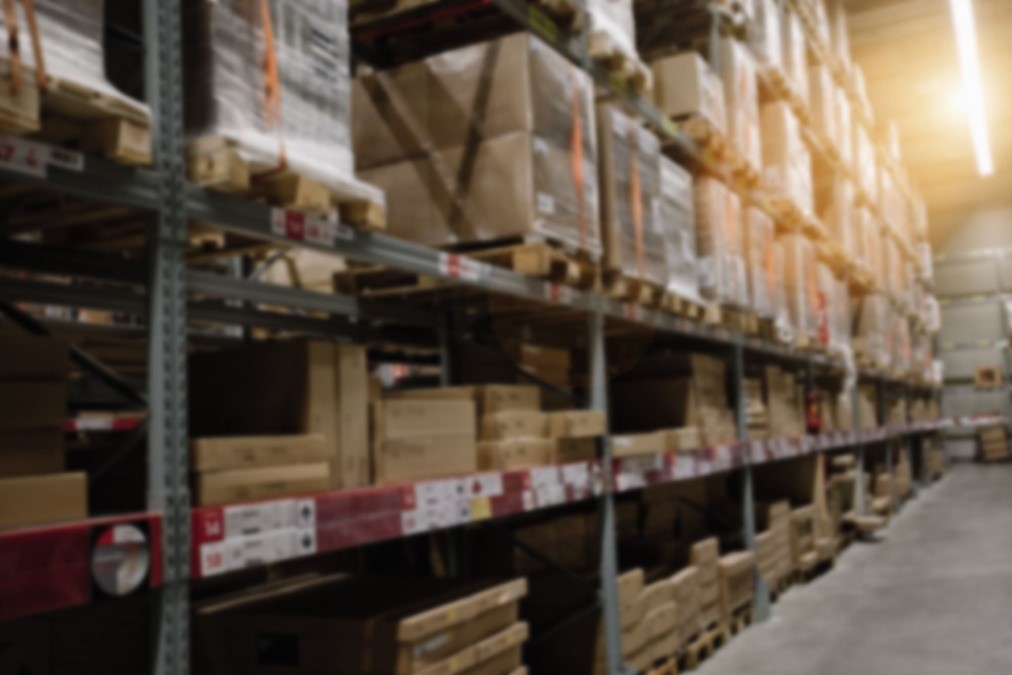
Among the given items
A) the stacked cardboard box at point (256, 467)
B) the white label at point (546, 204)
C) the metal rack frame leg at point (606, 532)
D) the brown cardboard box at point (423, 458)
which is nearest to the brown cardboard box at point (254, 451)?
the stacked cardboard box at point (256, 467)

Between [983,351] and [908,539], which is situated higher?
[983,351]

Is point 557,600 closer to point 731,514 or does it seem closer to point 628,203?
point 628,203

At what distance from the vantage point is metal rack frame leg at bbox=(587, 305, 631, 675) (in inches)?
178

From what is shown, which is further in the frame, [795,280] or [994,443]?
[994,443]

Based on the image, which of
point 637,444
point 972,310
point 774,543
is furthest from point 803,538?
point 972,310

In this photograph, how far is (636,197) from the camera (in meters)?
4.96

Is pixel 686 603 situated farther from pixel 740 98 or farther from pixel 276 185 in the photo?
pixel 740 98

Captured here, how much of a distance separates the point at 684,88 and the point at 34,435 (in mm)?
5005

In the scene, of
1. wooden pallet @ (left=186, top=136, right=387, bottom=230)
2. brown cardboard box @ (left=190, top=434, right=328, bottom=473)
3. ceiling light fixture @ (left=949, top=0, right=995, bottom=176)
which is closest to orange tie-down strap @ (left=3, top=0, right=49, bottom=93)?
wooden pallet @ (left=186, top=136, right=387, bottom=230)

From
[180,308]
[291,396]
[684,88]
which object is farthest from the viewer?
[684,88]

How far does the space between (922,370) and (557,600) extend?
13759mm

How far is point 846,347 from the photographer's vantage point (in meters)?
10.1

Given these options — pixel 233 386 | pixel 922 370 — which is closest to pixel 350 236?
pixel 233 386

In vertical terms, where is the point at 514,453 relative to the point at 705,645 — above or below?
above
